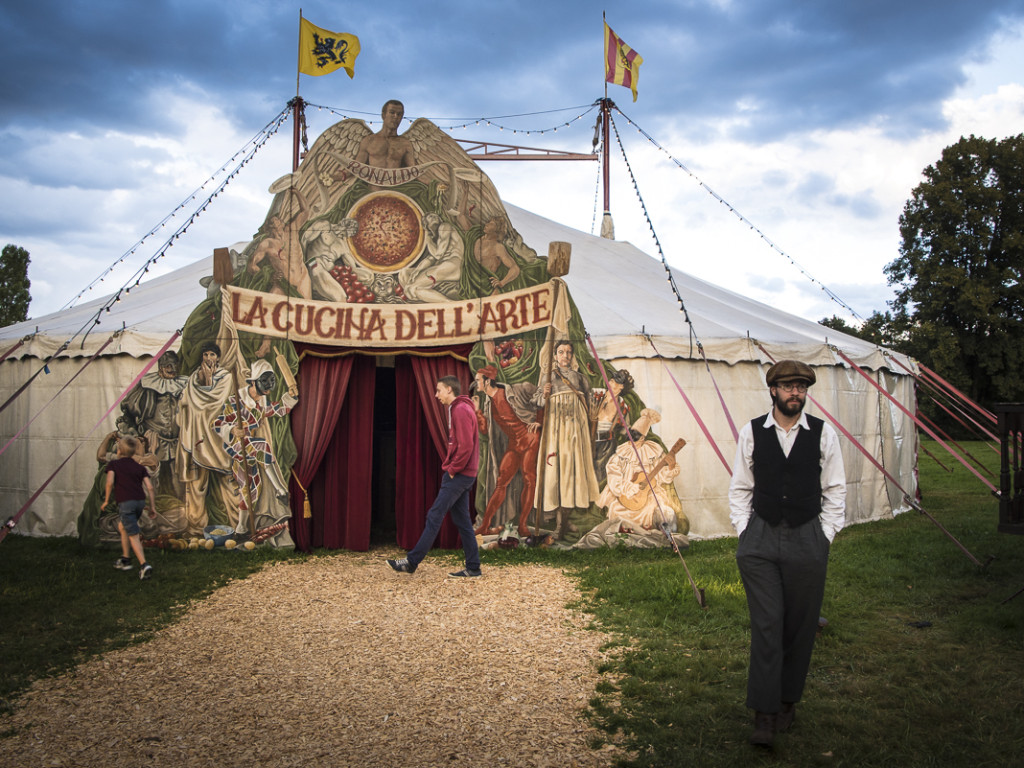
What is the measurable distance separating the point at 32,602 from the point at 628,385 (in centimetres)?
511

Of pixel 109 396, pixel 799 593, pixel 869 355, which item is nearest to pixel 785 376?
pixel 799 593

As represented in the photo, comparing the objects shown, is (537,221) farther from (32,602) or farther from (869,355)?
(32,602)

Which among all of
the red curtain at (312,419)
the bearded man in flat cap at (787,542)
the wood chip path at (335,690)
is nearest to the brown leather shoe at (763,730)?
the bearded man in flat cap at (787,542)

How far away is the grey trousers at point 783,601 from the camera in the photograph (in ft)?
9.73

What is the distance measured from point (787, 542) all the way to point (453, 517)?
11.1ft

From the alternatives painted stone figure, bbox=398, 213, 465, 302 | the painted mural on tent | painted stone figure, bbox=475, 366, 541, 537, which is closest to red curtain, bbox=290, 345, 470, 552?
the painted mural on tent

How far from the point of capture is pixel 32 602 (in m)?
5.19

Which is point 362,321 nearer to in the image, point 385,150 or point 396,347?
point 396,347

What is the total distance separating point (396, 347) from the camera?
23.5ft

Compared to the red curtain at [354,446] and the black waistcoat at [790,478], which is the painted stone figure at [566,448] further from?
the black waistcoat at [790,478]

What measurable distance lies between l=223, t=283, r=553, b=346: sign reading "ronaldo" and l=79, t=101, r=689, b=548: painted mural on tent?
0.01 meters

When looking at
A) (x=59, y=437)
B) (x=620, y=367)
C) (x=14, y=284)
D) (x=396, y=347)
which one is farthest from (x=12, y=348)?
(x=14, y=284)

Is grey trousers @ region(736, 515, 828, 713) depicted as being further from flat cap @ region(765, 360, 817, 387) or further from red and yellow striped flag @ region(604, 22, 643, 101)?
red and yellow striped flag @ region(604, 22, 643, 101)

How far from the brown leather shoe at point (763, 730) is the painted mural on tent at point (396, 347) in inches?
158
